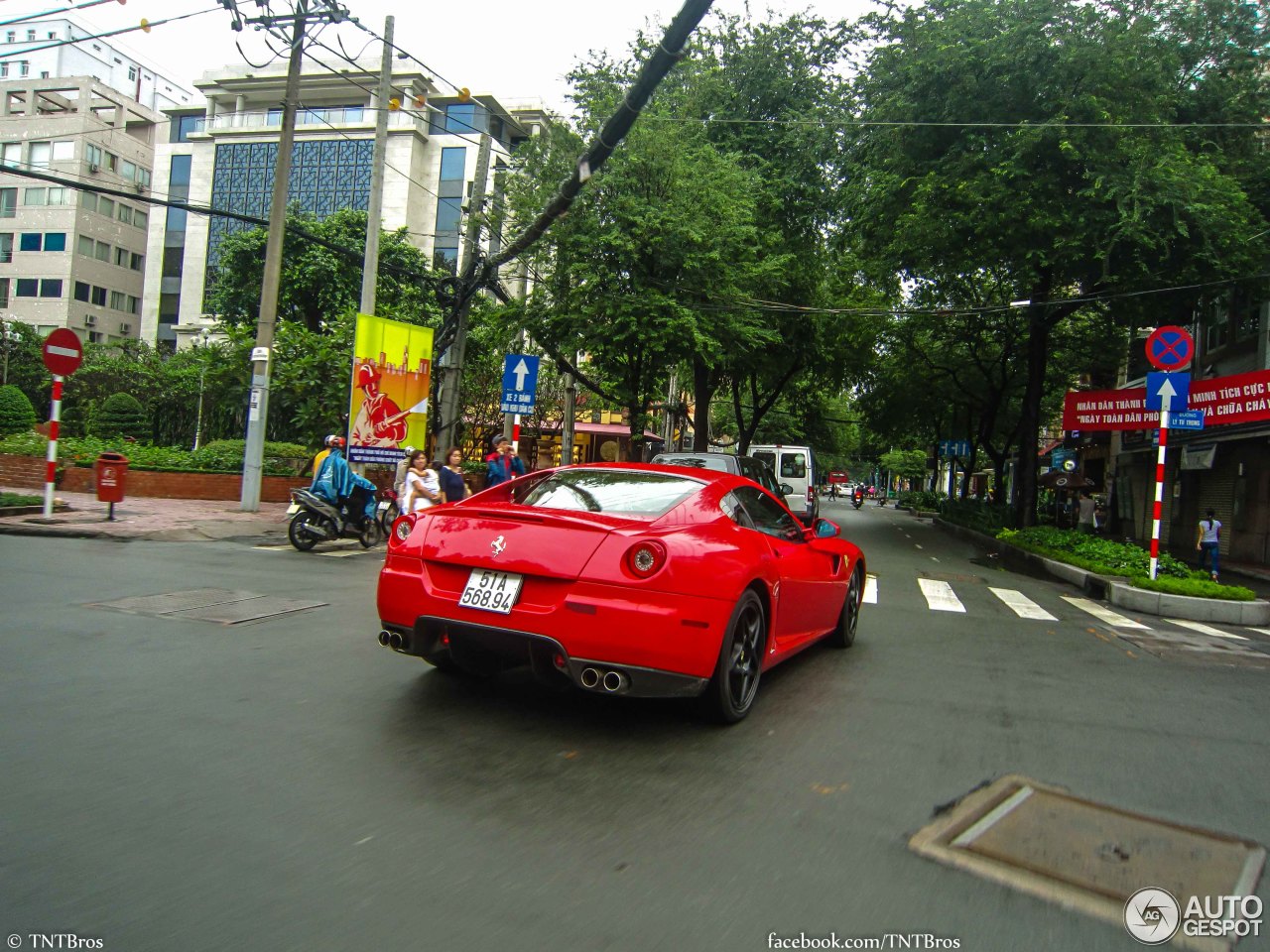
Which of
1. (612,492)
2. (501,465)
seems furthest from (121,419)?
(612,492)

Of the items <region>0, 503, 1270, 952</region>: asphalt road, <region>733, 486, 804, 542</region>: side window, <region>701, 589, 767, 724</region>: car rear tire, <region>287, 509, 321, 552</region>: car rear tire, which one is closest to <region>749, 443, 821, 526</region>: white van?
<region>287, 509, 321, 552</region>: car rear tire

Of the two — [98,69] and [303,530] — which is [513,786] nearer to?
[303,530]

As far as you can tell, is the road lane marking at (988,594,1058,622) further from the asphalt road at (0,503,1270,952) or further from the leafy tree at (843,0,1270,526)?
the leafy tree at (843,0,1270,526)

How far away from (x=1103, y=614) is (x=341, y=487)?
10.3m

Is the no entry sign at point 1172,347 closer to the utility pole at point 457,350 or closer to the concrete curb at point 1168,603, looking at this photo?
the concrete curb at point 1168,603

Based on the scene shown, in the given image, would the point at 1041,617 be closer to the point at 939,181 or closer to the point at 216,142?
the point at 939,181

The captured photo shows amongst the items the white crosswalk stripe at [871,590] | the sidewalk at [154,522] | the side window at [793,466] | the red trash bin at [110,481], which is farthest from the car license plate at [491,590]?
the side window at [793,466]

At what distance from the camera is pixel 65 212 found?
178 ft

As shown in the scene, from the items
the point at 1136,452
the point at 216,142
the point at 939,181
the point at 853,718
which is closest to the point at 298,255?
the point at 216,142

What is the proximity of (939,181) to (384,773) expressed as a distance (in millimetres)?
18904

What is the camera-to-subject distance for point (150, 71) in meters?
66.2

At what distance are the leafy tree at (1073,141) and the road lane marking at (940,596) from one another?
848 cm

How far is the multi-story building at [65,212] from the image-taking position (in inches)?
2127

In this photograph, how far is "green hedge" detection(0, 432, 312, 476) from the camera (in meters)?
19.2
